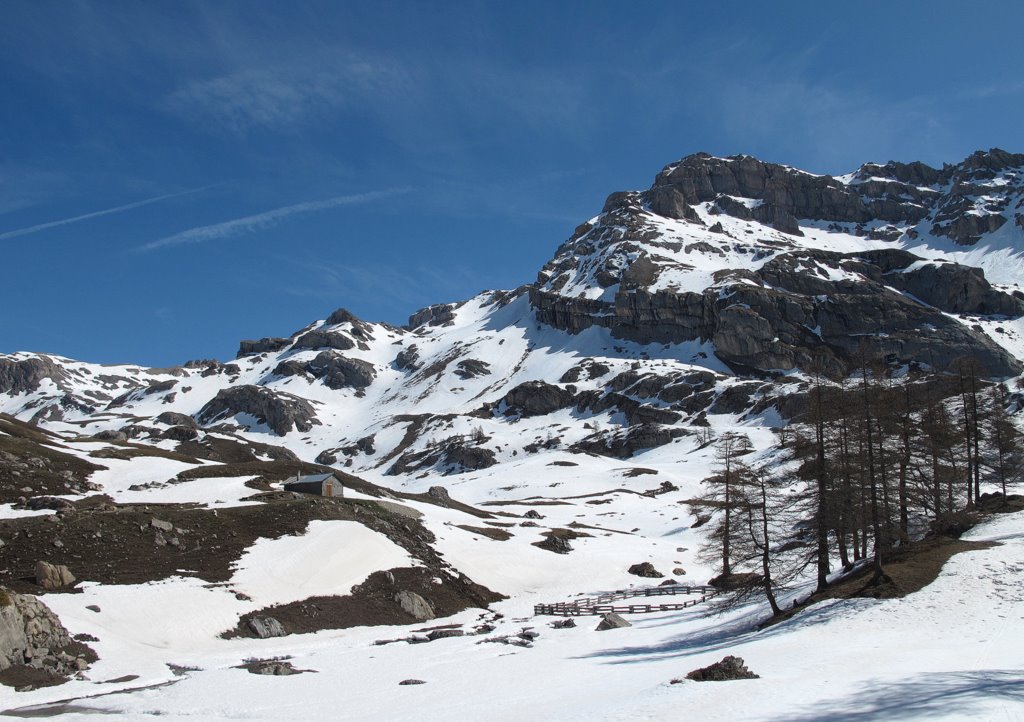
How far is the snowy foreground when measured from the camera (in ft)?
56.5

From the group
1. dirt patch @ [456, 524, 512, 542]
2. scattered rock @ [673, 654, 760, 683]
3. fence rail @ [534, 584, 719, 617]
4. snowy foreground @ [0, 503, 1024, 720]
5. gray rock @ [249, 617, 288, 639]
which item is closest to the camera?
snowy foreground @ [0, 503, 1024, 720]

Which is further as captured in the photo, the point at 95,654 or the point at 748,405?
the point at 748,405

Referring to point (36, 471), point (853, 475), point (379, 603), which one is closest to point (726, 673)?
point (853, 475)

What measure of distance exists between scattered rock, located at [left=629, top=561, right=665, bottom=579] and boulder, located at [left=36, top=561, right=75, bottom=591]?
44.0 metres

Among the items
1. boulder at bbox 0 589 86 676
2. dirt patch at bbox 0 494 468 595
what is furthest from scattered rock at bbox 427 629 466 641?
boulder at bbox 0 589 86 676

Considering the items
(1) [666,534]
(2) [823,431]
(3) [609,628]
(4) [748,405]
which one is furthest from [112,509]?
(4) [748,405]

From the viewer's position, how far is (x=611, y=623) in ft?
135

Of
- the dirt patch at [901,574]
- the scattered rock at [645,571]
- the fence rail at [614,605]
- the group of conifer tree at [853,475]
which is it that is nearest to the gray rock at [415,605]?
the fence rail at [614,605]

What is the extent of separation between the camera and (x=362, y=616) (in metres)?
44.2

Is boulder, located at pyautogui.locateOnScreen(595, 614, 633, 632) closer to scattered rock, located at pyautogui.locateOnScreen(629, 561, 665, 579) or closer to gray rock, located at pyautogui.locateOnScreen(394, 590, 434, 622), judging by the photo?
gray rock, located at pyautogui.locateOnScreen(394, 590, 434, 622)

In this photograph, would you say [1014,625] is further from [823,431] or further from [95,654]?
[95,654]

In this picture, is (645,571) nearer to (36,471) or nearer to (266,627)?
(266,627)

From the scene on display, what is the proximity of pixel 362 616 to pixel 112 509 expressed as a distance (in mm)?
22662

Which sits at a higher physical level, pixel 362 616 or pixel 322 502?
pixel 322 502
